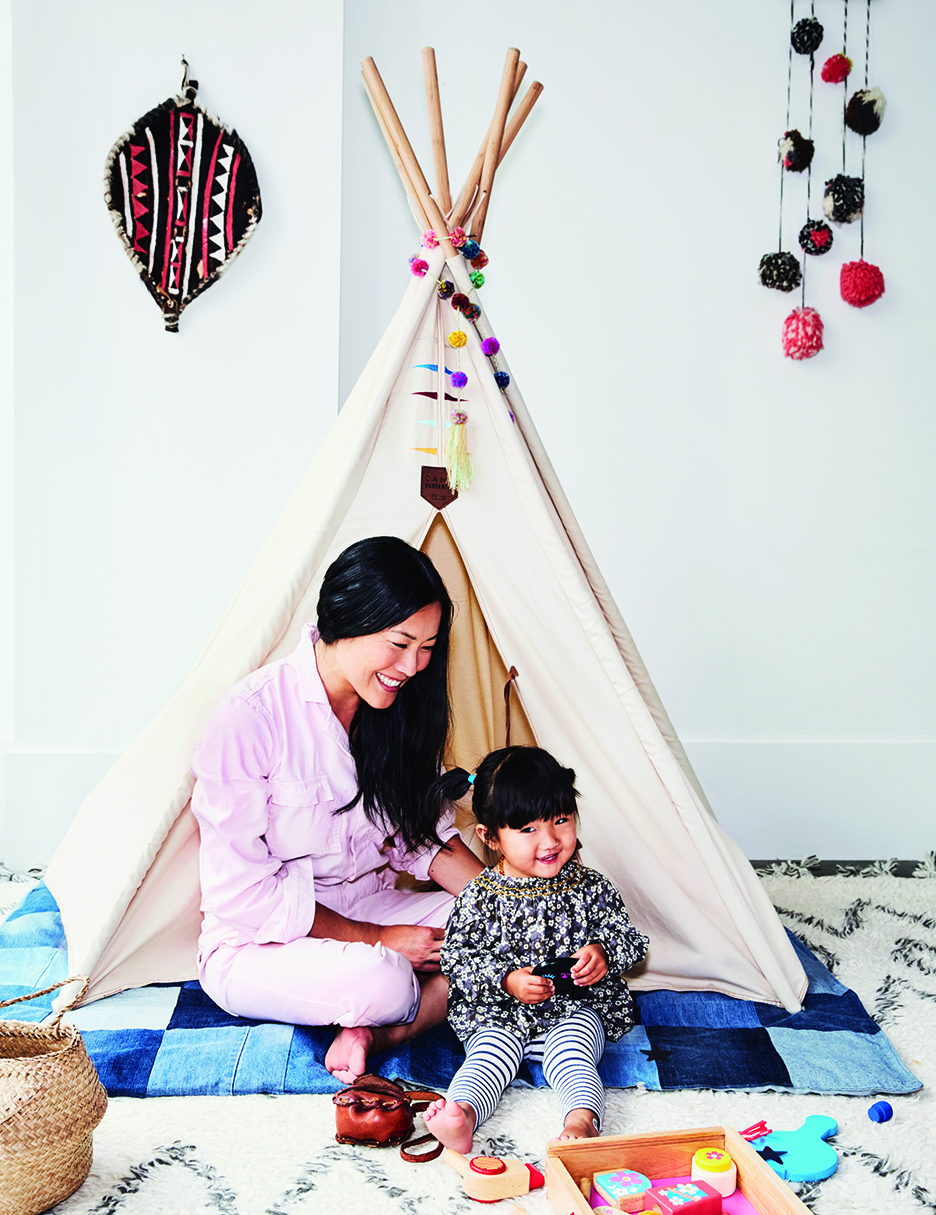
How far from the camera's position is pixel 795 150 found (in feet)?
9.70

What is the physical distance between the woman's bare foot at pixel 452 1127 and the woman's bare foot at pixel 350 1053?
0.68 feet

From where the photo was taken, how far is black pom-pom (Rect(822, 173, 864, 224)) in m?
2.97

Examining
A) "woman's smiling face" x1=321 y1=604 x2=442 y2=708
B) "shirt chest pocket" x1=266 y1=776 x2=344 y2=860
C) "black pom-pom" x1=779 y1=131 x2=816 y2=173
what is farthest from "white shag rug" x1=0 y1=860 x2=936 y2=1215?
"black pom-pom" x1=779 y1=131 x2=816 y2=173

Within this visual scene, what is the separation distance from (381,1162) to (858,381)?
2.58 meters

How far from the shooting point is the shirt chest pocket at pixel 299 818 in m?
1.81

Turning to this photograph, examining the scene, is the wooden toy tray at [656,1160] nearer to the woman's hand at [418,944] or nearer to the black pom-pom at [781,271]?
the woman's hand at [418,944]

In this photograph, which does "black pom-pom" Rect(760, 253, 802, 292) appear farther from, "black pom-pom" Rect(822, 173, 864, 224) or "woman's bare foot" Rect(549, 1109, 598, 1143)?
"woman's bare foot" Rect(549, 1109, 598, 1143)

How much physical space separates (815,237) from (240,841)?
2.42 metres

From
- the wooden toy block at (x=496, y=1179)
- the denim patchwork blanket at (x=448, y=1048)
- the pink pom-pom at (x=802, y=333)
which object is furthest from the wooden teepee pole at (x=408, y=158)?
the wooden toy block at (x=496, y=1179)

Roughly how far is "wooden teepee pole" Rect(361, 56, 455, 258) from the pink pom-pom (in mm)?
1322

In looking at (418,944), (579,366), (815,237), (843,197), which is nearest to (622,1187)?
(418,944)

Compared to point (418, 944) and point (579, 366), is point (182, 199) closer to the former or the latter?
point (579, 366)

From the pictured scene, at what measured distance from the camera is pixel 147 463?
279 centimetres

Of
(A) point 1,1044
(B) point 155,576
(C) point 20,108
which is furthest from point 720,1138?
(C) point 20,108
